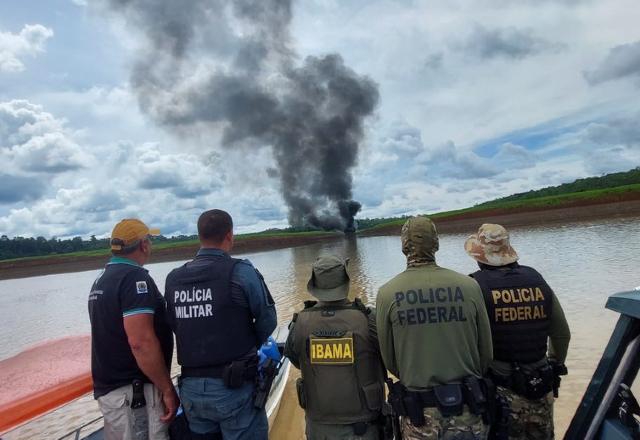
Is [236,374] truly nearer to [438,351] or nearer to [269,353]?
[269,353]

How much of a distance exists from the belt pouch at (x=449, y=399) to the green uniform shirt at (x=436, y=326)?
0.04m

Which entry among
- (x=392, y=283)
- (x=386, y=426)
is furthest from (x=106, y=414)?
(x=392, y=283)

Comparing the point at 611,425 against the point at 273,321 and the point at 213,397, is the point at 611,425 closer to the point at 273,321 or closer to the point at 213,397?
the point at 273,321

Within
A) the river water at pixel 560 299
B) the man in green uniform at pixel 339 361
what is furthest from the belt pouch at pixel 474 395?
the river water at pixel 560 299

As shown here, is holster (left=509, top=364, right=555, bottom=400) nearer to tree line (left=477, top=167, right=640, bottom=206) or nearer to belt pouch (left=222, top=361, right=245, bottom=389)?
belt pouch (left=222, top=361, right=245, bottom=389)

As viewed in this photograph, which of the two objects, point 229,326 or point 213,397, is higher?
point 229,326

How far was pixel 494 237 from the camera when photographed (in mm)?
3154

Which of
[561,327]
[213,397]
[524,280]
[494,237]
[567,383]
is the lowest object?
[567,383]

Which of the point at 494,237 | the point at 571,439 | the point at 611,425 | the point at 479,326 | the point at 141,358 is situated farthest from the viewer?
the point at 494,237

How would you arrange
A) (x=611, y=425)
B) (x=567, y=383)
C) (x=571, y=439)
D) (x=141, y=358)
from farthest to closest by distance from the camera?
(x=567, y=383) → (x=141, y=358) → (x=571, y=439) → (x=611, y=425)

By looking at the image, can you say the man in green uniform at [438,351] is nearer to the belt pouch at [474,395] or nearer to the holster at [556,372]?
the belt pouch at [474,395]

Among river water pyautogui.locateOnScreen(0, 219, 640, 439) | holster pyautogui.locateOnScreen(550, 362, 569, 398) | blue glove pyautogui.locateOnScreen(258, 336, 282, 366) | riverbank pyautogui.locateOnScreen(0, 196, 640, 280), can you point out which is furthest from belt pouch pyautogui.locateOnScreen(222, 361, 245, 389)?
riverbank pyautogui.locateOnScreen(0, 196, 640, 280)

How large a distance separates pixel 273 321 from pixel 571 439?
6.72ft

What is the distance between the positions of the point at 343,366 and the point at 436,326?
30.5 inches
